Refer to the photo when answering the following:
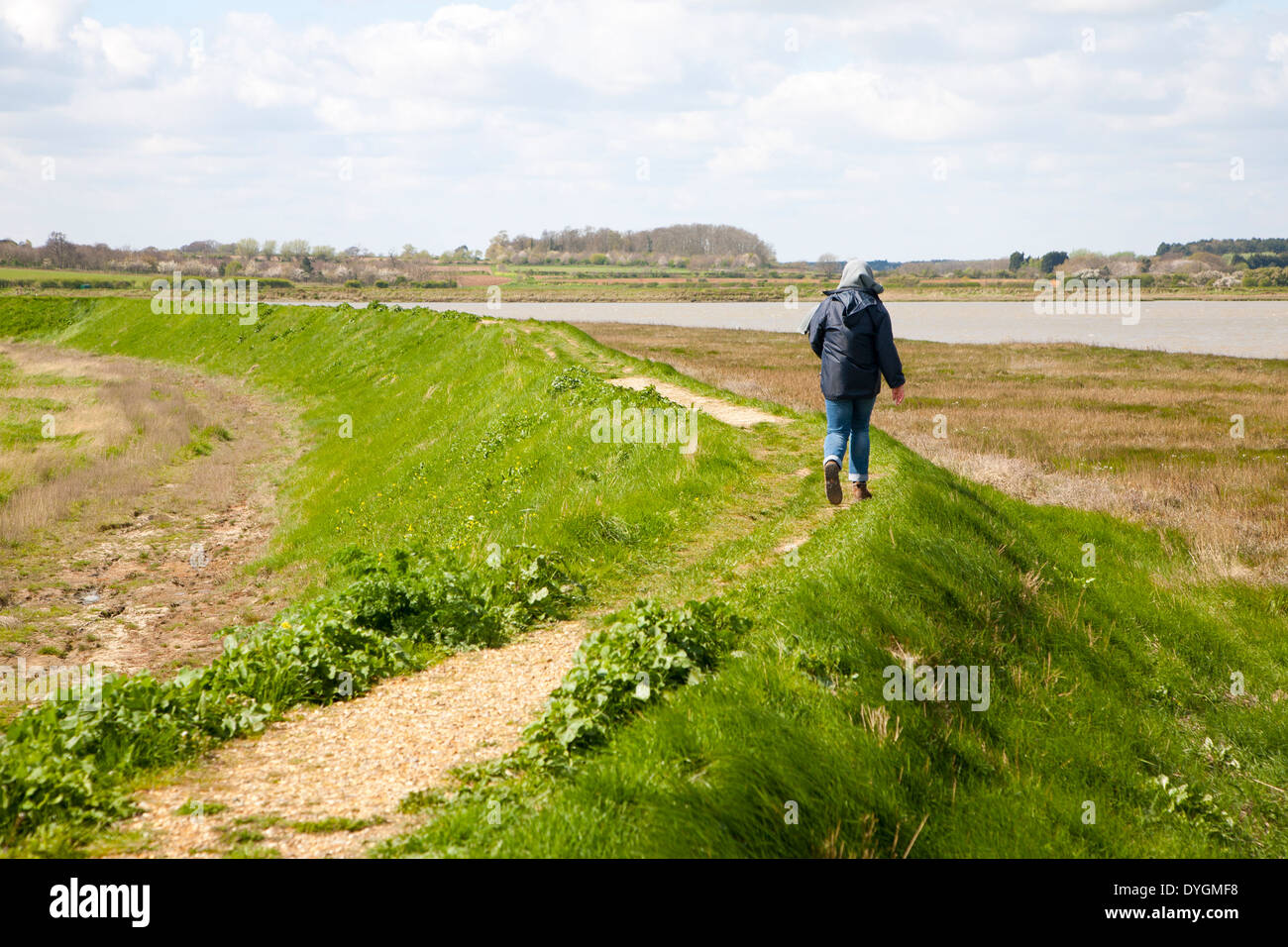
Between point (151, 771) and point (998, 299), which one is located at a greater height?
point (998, 299)

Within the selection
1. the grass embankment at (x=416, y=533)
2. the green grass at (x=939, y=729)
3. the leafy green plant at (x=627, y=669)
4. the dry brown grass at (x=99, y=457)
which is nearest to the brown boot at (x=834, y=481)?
the green grass at (x=939, y=729)

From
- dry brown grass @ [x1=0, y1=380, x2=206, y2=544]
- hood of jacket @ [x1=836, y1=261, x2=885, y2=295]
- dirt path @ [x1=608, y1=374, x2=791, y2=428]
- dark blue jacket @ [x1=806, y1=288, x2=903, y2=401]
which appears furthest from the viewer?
dry brown grass @ [x1=0, y1=380, x2=206, y2=544]

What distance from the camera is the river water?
65.9 meters

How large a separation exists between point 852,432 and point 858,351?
1.15 metres

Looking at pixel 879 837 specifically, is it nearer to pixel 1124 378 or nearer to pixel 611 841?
pixel 611 841

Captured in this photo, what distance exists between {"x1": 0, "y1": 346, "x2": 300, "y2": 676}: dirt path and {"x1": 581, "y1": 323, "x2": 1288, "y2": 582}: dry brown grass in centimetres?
1394

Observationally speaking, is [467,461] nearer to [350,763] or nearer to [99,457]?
[350,763]

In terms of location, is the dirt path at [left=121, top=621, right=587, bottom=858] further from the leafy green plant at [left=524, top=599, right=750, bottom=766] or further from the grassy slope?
the grassy slope

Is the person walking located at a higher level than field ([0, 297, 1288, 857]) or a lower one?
higher

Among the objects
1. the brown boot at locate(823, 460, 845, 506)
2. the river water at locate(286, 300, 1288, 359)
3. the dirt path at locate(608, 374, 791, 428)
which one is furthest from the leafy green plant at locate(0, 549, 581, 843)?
the river water at locate(286, 300, 1288, 359)

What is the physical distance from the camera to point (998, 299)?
524 ft

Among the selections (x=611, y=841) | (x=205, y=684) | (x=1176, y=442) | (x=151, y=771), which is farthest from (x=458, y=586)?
(x=1176, y=442)

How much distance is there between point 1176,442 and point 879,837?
25.1 metres

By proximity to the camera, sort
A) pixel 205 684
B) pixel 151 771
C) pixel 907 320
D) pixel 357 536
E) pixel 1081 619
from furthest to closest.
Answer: pixel 907 320
pixel 357 536
pixel 1081 619
pixel 205 684
pixel 151 771
